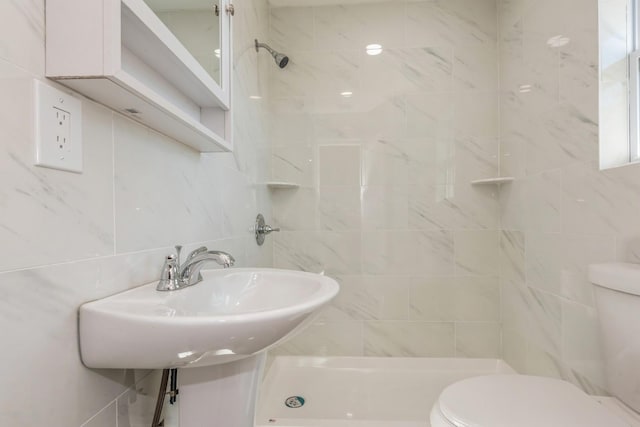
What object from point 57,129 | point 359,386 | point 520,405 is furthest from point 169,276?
point 359,386

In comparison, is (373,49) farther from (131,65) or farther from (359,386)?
(359,386)

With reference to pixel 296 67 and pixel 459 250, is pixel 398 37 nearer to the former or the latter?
pixel 296 67

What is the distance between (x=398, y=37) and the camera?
210cm

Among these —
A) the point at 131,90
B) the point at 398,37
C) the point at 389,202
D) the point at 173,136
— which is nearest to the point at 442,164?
the point at 389,202

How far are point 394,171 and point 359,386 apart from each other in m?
1.24

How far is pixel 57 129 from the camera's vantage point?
1.82 ft

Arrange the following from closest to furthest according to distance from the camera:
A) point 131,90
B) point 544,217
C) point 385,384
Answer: point 131,90
point 544,217
point 385,384

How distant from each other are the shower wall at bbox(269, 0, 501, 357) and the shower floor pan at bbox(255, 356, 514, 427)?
0.07 m

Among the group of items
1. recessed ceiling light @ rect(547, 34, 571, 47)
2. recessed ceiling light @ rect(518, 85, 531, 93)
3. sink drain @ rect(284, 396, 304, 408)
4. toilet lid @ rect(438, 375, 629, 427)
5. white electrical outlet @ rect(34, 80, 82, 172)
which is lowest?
sink drain @ rect(284, 396, 304, 408)

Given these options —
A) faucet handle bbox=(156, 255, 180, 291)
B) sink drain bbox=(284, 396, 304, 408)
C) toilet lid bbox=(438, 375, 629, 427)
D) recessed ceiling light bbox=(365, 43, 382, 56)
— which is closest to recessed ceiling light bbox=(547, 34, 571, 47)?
recessed ceiling light bbox=(365, 43, 382, 56)

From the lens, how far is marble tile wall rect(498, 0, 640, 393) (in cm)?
127

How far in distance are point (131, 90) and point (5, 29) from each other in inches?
6.4

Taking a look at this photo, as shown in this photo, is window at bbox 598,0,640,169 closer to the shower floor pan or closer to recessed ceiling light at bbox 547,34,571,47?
recessed ceiling light at bbox 547,34,571,47

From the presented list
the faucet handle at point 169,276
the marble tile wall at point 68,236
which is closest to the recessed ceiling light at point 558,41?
the marble tile wall at point 68,236
